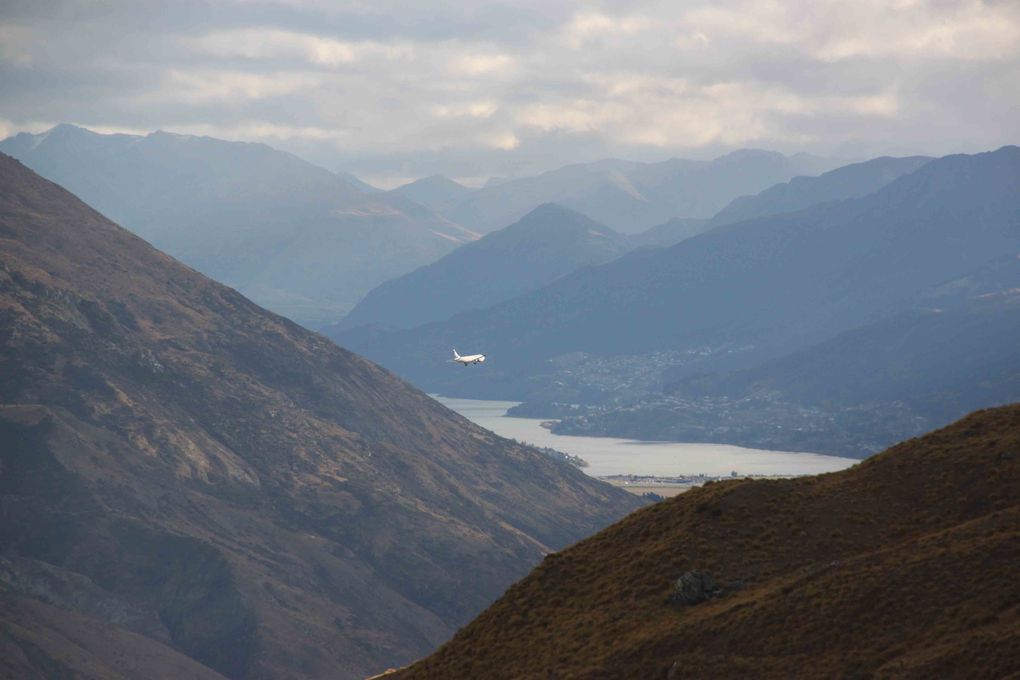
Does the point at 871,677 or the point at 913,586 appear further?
the point at 913,586

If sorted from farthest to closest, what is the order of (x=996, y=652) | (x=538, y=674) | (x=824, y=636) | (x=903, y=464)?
(x=903, y=464) → (x=538, y=674) → (x=824, y=636) → (x=996, y=652)

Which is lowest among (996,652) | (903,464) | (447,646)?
(447,646)

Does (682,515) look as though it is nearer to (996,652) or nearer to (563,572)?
(563,572)

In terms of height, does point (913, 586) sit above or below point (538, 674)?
above

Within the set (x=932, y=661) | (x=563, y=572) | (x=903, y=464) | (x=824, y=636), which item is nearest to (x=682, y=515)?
(x=563, y=572)

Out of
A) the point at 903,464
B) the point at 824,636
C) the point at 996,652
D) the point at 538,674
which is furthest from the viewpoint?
the point at 903,464

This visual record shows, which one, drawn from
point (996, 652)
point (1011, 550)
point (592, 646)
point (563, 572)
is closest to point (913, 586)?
point (1011, 550)

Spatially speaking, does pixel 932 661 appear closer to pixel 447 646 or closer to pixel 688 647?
pixel 688 647
